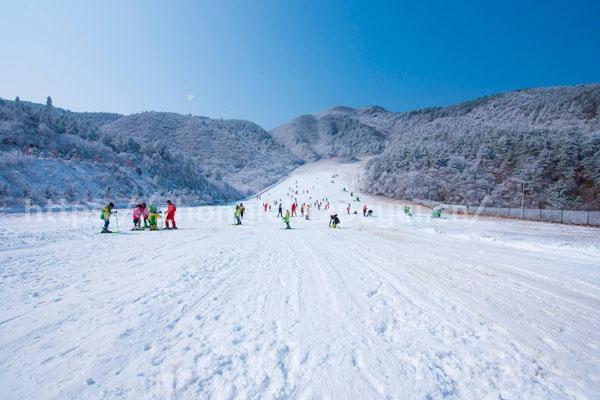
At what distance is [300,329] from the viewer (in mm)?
3982

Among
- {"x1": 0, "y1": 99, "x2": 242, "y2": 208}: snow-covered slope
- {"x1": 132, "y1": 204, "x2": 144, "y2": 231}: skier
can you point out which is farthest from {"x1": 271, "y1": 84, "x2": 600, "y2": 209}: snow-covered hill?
{"x1": 132, "y1": 204, "x2": 144, "y2": 231}: skier

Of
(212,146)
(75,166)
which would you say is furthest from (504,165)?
(212,146)

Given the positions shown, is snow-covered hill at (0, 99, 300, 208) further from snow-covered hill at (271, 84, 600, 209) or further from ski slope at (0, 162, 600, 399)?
Result: snow-covered hill at (271, 84, 600, 209)

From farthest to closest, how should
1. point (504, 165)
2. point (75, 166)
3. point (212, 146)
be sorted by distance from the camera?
point (212, 146)
point (504, 165)
point (75, 166)

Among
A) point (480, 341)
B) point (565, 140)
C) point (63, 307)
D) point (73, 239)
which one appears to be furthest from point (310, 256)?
point (565, 140)

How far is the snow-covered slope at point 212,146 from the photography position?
101 meters

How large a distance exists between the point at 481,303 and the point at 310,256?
16.4 feet

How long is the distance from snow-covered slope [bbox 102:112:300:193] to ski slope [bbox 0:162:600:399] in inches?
3125

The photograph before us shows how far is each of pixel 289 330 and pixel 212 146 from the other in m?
129

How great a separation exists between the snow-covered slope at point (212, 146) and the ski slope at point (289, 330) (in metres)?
79.4

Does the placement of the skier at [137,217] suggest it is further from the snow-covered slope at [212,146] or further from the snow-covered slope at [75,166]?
the snow-covered slope at [212,146]

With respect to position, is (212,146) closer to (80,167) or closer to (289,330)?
(80,167)

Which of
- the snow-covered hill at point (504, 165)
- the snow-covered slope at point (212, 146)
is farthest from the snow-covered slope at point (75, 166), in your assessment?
the snow-covered hill at point (504, 165)

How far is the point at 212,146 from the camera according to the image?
124 m
